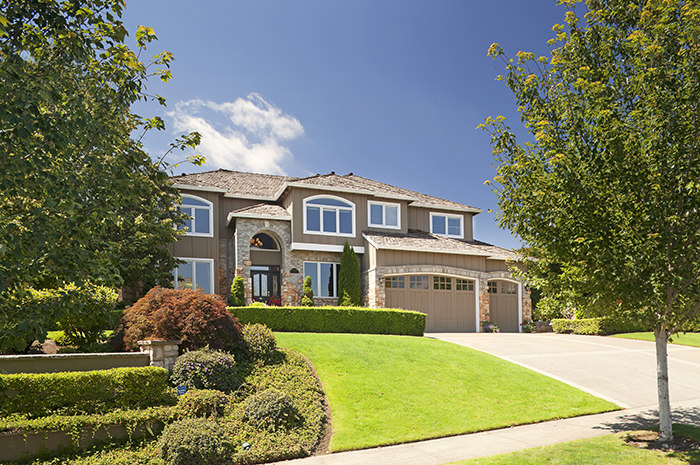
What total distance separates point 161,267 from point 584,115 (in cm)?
1697

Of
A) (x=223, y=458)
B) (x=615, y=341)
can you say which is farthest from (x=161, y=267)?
(x=615, y=341)

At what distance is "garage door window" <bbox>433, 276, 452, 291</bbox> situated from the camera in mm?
21797

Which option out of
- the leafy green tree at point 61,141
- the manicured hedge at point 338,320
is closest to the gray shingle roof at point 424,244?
the manicured hedge at point 338,320

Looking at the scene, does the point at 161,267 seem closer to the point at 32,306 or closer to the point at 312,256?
the point at 312,256

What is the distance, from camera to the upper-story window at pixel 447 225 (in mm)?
25922

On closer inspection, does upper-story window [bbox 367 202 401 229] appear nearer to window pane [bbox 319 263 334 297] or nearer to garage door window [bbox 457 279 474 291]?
window pane [bbox 319 263 334 297]

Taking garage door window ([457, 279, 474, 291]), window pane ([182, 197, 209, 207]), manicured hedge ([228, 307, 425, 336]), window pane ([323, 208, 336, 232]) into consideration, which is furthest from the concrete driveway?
window pane ([182, 197, 209, 207])

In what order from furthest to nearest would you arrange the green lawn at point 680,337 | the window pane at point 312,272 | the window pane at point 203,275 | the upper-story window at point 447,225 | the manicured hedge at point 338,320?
1. the upper-story window at point 447,225
2. the window pane at point 312,272
3. the window pane at point 203,275
4. the green lawn at point 680,337
5. the manicured hedge at point 338,320

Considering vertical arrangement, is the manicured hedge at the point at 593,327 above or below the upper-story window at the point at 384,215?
below

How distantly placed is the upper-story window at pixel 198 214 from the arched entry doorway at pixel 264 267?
2.34 meters

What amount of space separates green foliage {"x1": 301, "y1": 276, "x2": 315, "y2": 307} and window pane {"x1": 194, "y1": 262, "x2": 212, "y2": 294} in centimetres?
473

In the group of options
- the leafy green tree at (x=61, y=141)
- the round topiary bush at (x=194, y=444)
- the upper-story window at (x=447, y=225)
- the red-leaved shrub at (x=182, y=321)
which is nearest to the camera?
the leafy green tree at (x=61, y=141)

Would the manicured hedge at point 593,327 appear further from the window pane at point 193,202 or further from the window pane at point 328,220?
the window pane at point 193,202

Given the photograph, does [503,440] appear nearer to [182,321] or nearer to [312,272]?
[182,321]
